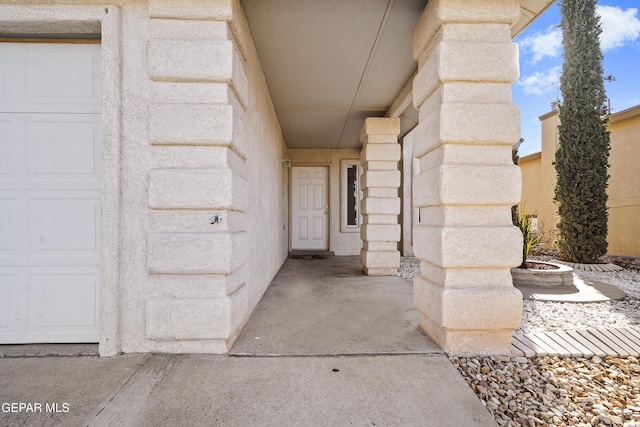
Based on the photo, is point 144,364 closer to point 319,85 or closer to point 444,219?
point 444,219

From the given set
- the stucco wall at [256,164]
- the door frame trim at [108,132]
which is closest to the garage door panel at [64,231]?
the door frame trim at [108,132]

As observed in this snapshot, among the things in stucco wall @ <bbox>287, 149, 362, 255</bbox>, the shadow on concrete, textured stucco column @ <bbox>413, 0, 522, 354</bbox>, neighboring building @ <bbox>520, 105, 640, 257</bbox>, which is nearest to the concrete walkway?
the shadow on concrete

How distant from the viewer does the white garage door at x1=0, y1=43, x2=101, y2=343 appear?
2.05 m

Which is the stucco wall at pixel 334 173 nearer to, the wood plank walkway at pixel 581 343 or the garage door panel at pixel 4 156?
the wood plank walkway at pixel 581 343

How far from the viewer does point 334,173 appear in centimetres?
731

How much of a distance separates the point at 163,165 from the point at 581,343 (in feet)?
10.8

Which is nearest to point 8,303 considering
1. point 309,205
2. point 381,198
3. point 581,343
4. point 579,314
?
point 581,343

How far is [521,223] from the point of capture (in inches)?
170

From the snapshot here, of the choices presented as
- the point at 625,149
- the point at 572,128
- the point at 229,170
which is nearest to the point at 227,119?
the point at 229,170

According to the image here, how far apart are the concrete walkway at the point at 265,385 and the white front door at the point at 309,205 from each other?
5056 millimetres

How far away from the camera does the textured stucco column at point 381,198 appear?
4.75m

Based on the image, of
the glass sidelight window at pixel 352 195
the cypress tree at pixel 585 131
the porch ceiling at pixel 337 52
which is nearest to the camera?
the porch ceiling at pixel 337 52

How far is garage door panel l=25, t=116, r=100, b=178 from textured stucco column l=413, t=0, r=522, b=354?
2.53 m

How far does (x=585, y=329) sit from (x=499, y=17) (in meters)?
2.56
